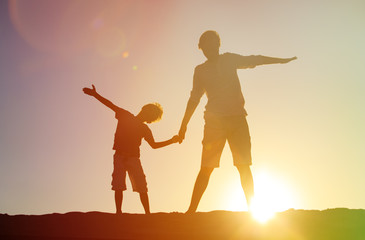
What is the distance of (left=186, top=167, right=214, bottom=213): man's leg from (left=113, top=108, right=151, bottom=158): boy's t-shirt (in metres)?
2.32

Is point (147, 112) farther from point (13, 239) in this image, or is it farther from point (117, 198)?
point (13, 239)

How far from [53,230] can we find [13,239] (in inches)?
18.3

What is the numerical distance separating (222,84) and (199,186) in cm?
170

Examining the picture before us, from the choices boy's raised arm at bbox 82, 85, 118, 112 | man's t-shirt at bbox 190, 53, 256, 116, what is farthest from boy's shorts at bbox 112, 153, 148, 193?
man's t-shirt at bbox 190, 53, 256, 116

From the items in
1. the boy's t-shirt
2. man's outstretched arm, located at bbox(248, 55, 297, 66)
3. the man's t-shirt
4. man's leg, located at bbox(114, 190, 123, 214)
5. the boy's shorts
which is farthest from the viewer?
the boy's t-shirt

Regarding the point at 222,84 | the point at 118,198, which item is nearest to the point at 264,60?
the point at 222,84

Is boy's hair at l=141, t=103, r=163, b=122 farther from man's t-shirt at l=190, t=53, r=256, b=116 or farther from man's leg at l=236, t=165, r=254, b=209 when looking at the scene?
man's leg at l=236, t=165, r=254, b=209

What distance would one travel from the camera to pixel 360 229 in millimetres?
4781

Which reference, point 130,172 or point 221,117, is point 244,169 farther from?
point 130,172

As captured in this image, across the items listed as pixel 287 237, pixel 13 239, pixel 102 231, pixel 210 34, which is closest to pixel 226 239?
pixel 287 237

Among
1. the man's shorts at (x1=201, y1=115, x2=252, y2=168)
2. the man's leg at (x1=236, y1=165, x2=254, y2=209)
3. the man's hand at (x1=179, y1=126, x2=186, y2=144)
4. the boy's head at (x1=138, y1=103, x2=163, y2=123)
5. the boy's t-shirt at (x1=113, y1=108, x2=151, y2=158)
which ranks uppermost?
the boy's head at (x1=138, y1=103, x2=163, y2=123)

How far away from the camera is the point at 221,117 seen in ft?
22.1

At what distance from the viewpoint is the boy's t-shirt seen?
8648mm

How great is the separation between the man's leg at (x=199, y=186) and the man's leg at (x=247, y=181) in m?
0.51
